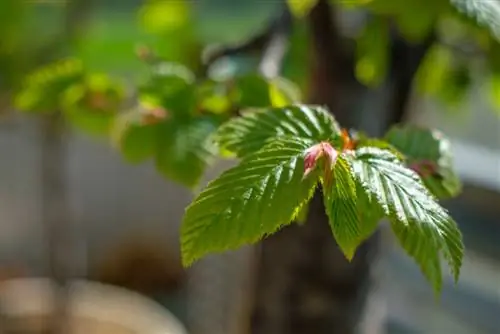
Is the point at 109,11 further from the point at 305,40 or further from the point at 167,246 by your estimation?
the point at 305,40

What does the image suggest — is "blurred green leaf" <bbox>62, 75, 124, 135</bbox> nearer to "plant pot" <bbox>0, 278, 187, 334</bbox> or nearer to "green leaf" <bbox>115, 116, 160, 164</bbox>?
"green leaf" <bbox>115, 116, 160, 164</bbox>

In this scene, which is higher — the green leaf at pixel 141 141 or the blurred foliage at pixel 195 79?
the blurred foliage at pixel 195 79

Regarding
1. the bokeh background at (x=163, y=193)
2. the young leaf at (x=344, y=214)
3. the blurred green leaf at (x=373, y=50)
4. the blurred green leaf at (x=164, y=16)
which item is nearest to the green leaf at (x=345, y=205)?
the young leaf at (x=344, y=214)

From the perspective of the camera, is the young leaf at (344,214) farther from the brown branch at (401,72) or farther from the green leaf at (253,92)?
the brown branch at (401,72)

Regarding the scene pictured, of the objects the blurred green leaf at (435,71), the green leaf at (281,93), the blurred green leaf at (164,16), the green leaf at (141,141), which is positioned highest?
the blurred green leaf at (164,16)

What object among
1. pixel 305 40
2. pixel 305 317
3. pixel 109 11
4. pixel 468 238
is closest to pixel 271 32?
pixel 305 40

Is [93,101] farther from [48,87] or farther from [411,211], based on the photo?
[411,211]
